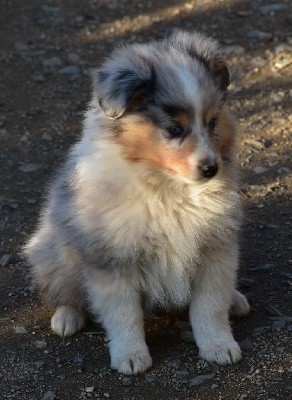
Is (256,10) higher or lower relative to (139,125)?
lower

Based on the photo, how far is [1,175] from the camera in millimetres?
7250

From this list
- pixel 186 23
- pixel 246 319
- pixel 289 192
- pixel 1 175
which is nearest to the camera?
pixel 246 319

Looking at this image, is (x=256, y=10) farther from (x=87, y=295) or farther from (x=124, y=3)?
(x=87, y=295)

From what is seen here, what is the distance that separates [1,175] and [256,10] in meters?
3.65

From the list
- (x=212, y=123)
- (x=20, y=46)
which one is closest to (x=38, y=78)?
(x=20, y=46)

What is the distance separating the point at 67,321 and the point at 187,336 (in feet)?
2.19

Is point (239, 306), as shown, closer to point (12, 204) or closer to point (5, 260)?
point (5, 260)

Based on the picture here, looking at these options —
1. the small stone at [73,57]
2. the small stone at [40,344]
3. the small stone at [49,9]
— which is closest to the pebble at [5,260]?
the small stone at [40,344]

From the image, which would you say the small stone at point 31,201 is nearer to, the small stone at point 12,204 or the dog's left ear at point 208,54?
the small stone at point 12,204

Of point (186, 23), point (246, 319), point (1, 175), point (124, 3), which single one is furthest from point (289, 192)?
point (124, 3)

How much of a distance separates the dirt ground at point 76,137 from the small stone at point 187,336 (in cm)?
1

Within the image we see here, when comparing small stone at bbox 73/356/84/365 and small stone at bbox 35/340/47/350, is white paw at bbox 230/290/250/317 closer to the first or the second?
small stone at bbox 73/356/84/365

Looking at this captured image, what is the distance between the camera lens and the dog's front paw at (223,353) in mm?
4879

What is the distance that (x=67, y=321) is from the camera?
5.24m
